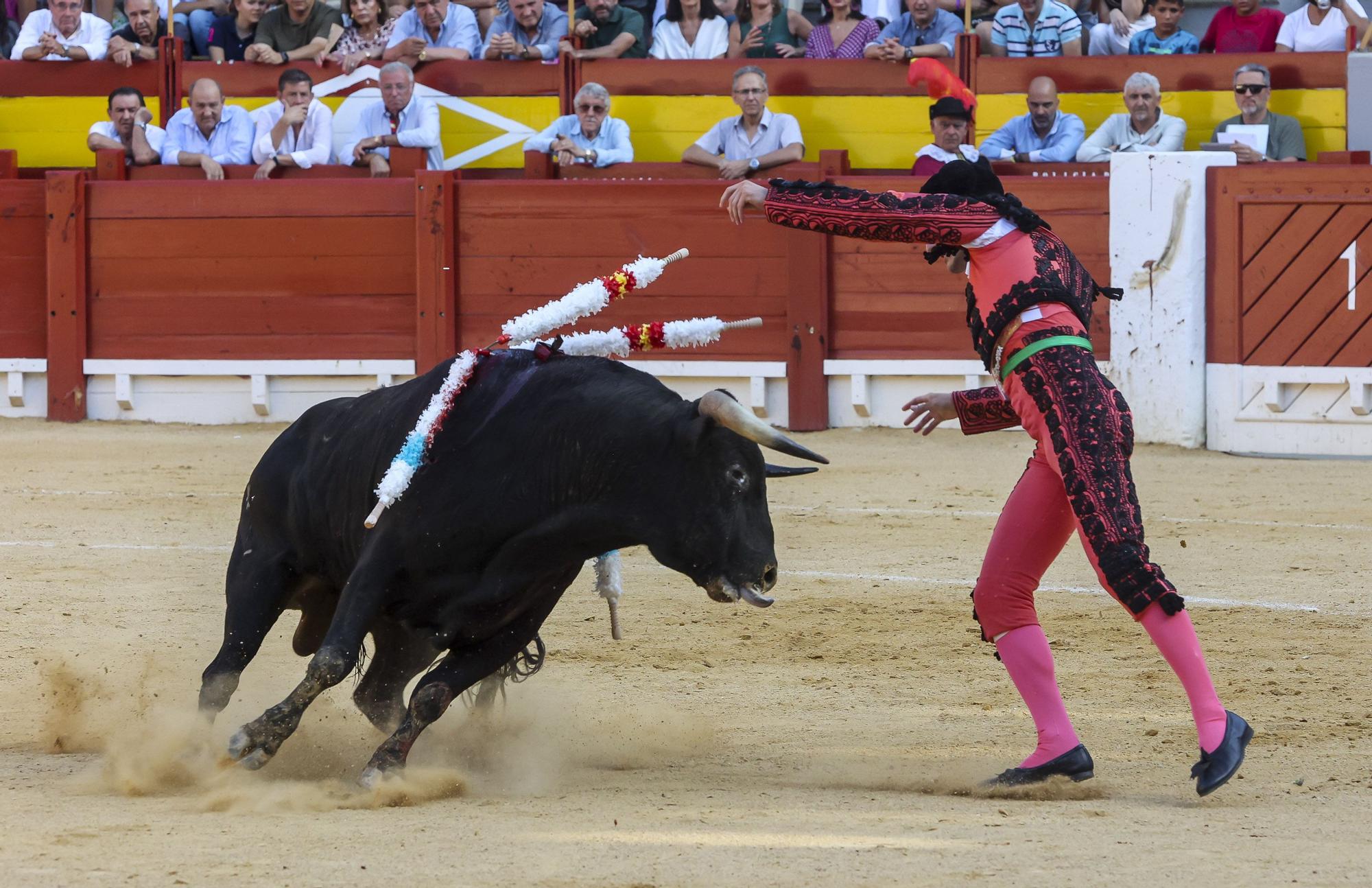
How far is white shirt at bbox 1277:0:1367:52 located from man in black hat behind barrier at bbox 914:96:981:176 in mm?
1770

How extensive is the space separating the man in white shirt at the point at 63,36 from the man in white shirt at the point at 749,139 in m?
3.70

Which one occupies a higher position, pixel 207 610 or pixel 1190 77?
pixel 1190 77

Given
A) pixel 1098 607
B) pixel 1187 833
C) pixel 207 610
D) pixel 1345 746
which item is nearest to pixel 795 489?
pixel 1098 607

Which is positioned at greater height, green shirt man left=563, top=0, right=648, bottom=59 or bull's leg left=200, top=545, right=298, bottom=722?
green shirt man left=563, top=0, right=648, bottom=59

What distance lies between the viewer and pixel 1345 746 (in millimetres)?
3545

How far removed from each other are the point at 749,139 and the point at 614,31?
138 cm

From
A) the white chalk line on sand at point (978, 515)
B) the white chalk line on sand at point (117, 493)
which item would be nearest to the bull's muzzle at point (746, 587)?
the white chalk line on sand at point (978, 515)

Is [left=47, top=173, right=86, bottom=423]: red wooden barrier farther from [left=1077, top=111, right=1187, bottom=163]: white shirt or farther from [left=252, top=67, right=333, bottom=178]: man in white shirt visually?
[left=1077, top=111, right=1187, bottom=163]: white shirt

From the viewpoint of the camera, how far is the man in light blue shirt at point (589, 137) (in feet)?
29.8

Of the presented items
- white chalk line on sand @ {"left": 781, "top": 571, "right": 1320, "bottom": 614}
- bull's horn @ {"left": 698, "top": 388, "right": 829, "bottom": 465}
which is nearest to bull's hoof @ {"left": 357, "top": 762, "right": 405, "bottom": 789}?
bull's horn @ {"left": 698, "top": 388, "right": 829, "bottom": 465}

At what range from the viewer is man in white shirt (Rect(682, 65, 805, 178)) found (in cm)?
870

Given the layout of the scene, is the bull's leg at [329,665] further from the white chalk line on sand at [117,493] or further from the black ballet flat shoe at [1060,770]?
the white chalk line on sand at [117,493]

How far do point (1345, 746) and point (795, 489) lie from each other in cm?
403

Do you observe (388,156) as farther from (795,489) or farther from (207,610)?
(207,610)
